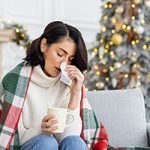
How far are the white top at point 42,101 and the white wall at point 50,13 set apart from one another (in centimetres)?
272

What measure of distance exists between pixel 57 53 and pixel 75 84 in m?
0.16

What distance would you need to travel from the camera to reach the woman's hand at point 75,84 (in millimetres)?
1860

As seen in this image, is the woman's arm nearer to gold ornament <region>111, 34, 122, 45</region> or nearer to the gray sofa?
the gray sofa

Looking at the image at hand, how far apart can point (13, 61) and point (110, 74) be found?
1.23 metres

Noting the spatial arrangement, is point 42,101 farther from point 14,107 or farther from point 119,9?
point 119,9

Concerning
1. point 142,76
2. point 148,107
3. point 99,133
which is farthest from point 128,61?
point 99,133

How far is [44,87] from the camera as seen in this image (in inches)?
76.4

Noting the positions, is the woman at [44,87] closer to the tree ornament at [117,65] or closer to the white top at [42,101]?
the white top at [42,101]

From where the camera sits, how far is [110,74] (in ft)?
12.9

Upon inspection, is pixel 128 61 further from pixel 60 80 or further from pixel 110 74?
pixel 60 80

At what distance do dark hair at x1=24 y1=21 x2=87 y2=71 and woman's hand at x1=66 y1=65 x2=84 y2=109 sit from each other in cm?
6

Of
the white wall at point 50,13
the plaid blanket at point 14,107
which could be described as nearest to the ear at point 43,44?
the plaid blanket at point 14,107

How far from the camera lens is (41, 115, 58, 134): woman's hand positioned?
5.40 feet

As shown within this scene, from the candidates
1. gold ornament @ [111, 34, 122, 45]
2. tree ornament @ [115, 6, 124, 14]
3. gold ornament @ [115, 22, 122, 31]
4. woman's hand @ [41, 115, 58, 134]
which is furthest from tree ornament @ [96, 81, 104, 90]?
woman's hand @ [41, 115, 58, 134]
